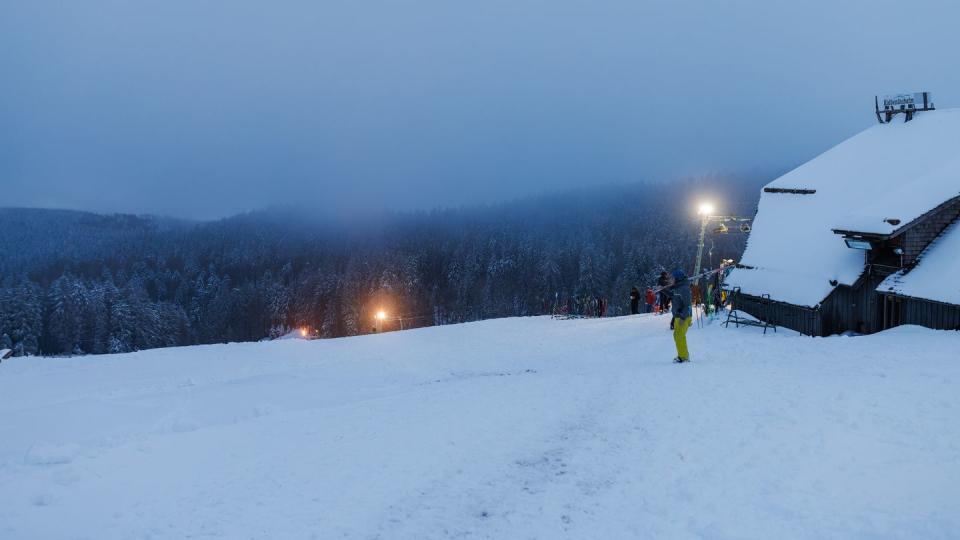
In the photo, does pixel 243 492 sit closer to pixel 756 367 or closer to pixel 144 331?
pixel 756 367

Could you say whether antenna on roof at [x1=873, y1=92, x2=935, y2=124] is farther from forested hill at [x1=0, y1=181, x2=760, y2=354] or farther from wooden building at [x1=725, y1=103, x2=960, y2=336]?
forested hill at [x1=0, y1=181, x2=760, y2=354]

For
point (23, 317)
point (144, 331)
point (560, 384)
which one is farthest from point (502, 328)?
point (23, 317)

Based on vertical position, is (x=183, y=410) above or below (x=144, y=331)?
above

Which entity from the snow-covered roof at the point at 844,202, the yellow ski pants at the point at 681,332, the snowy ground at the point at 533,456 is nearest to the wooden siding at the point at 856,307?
the snow-covered roof at the point at 844,202

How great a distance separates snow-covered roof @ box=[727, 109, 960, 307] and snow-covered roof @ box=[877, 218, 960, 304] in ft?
4.10

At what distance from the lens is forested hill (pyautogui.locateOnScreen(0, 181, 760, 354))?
84.7 metres

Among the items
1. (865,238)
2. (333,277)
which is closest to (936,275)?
(865,238)

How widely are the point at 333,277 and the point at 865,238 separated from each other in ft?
382

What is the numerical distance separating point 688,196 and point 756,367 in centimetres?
17664

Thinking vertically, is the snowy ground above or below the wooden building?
below

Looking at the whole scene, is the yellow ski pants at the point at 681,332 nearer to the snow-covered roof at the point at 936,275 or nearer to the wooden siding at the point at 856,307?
the snow-covered roof at the point at 936,275

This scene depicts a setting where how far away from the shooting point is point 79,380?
64.2ft

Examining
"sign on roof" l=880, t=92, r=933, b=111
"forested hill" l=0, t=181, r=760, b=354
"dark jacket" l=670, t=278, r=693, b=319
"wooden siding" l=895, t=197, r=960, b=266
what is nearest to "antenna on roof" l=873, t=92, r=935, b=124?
"sign on roof" l=880, t=92, r=933, b=111

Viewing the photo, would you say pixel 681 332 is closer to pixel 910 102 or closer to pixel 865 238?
pixel 865 238
